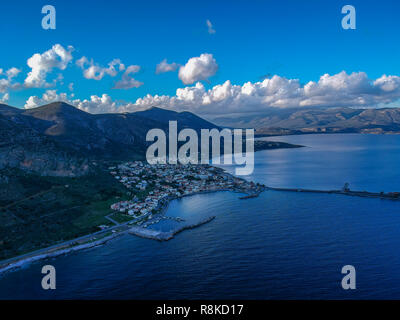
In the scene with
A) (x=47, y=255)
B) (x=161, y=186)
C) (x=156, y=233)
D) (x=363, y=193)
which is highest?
(x=161, y=186)

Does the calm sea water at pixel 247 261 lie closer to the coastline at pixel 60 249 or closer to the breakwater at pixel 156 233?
the coastline at pixel 60 249

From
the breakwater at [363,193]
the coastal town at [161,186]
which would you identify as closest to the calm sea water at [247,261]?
the breakwater at [363,193]

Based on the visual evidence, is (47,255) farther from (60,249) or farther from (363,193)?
(363,193)

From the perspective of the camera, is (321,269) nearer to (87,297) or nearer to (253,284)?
(253,284)

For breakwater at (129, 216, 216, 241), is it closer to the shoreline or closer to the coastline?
the coastline

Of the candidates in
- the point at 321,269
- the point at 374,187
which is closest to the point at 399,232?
the point at 321,269

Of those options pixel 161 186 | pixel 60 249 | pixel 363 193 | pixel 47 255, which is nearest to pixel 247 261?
pixel 60 249

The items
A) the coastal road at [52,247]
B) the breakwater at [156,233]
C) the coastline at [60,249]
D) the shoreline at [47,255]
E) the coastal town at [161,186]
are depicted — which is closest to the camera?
the shoreline at [47,255]

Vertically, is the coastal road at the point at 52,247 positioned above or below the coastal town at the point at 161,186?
below

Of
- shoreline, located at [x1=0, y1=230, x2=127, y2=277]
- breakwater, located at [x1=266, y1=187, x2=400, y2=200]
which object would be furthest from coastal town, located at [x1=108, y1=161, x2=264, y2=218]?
shoreline, located at [x1=0, y1=230, x2=127, y2=277]
